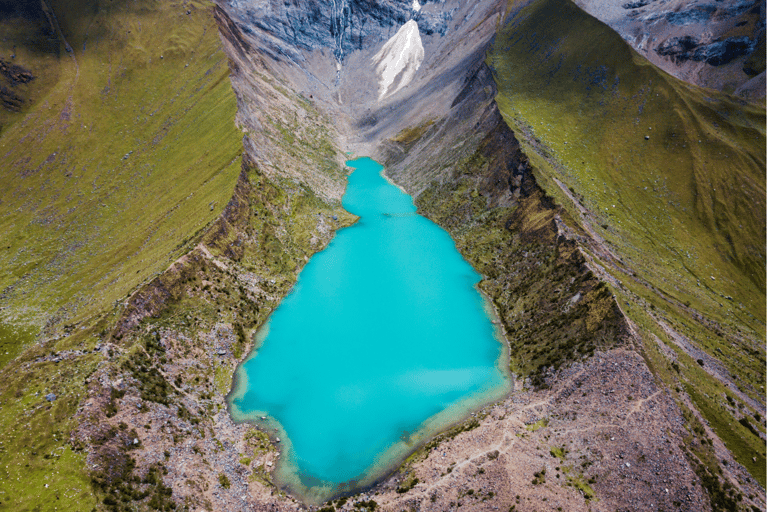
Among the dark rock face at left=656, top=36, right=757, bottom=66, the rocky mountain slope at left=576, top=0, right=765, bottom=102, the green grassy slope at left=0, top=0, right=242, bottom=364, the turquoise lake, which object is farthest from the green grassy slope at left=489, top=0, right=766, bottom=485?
the green grassy slope at left=0, top=0, right=242, bottom=364

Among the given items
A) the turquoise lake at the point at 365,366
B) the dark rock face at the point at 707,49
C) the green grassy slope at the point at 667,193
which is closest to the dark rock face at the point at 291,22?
the dark rock face at the point at 707,49

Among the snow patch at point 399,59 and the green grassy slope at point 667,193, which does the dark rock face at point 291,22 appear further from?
the green grassy slope at point 667,193

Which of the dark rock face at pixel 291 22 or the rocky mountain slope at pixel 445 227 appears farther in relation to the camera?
the dark rock face at pixel 291 22

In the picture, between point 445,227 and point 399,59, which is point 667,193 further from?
point 399,59

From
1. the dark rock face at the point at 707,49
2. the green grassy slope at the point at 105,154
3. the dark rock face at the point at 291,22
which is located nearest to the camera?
the green grassy slope at the point at 105,154

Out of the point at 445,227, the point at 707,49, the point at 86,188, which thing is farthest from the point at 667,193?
the point at 86,188

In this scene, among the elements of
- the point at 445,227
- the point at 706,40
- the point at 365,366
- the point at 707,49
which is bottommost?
the point at 365,366

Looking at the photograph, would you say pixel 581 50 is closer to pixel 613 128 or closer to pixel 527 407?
pixel 613 128
